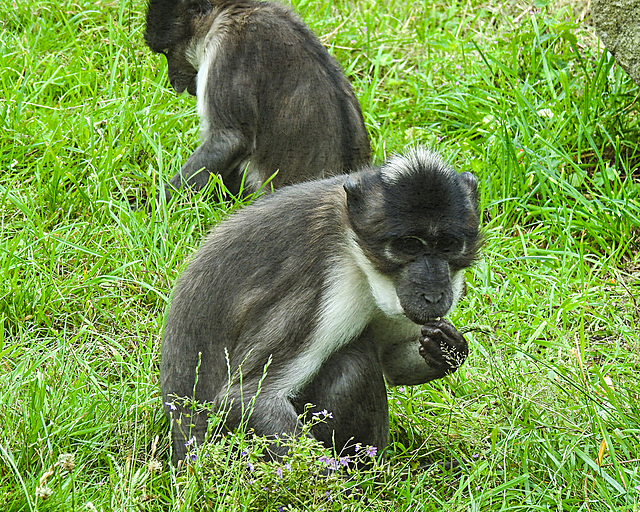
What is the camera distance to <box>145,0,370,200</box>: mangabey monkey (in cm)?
677

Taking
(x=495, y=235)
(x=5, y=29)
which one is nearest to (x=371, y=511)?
(x=495, y=235)

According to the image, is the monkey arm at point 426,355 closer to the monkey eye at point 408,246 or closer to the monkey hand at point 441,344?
the monkey hand at point 441,344

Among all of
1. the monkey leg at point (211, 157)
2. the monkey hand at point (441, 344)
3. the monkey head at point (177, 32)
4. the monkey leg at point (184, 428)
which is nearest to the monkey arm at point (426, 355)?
the monkey hand at point (441, 344)

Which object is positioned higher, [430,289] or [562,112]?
[430,289]

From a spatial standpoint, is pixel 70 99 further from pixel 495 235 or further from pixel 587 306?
pixel 587 306

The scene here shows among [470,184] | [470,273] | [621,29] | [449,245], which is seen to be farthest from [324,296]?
[621,29]

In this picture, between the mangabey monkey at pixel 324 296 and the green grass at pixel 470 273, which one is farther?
the green grass at pixel 470 273

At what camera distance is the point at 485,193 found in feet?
22.7

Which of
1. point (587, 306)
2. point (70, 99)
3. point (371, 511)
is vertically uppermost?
point (70, 99)

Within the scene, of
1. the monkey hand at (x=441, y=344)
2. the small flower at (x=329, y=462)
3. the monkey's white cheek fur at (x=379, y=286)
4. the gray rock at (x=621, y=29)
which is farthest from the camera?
the gray rock at (x=621, y=29)

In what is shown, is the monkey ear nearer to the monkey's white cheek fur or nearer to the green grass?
the monkey's white cheek fur

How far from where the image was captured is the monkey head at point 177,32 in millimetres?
7238

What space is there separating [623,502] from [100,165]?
13.7ft

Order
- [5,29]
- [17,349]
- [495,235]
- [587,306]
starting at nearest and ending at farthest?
[17,349] → [587,306] → [495,235] → [5,29]
